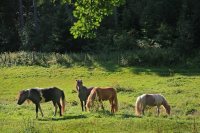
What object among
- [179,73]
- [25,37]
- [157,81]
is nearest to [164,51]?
[179,73]

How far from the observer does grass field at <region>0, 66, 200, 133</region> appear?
19.9 m

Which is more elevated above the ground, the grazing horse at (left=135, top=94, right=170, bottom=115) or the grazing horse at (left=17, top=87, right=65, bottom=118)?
the grazing horse at (left=17, top=87, right=65, bottom=118)

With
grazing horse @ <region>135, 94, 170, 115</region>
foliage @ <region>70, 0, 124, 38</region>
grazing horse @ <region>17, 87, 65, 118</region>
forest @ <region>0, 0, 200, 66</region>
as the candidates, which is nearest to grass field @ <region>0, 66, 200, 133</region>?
grazing horse @ <region>135, 94, 170, 115</region>

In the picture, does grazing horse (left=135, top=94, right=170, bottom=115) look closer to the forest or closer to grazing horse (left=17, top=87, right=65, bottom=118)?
grazing horse (left=17, top=87, right=65, bottom=118)

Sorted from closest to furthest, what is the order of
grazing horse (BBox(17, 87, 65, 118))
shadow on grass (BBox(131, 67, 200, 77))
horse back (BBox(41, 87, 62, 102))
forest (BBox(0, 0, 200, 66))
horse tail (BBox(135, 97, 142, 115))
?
grazing horse (BBox(17, 87, 65, 118))
horse back (BBox(41, 87, 62, 102))
horse tail (BBox(135, 97, 142, 115))
shadow on grass (BBox(131, 67, 200, 77))
forest (BBox(0, 0, 200, 66))

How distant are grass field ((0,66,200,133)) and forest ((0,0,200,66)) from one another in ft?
22.0

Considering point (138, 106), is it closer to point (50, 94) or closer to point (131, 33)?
point (50, 94)

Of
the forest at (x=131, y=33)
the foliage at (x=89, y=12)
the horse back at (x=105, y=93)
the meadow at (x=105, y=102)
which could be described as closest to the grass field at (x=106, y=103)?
the meadow at (x=105, y=102)

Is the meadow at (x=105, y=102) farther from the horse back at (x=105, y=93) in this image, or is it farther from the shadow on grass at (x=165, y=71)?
the horse back at (x=105, y=93)

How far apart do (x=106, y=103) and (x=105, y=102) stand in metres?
0.26

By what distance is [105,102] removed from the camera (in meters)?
31.1

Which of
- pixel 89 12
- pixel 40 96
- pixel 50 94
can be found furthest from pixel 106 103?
pixel 89 12

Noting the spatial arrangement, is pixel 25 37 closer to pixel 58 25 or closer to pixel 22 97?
pixel 58 25

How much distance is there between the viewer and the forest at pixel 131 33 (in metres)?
51.9
